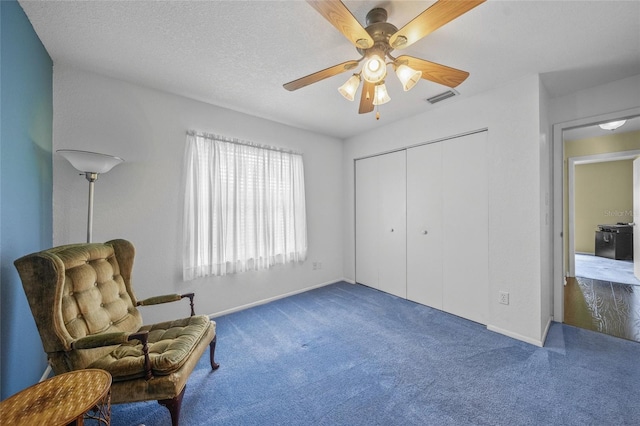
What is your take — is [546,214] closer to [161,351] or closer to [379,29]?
[379,29]

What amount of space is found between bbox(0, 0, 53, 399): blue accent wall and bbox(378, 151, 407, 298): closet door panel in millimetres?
3482

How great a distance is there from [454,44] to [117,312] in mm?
3076

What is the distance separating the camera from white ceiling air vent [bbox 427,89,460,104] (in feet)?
8.50

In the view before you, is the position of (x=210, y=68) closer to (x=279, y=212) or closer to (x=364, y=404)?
(x=279, y=212)

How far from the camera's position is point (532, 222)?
228 cm

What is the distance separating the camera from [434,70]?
1.58 m

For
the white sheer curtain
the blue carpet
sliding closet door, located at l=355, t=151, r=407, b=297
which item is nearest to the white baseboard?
the blue carpet

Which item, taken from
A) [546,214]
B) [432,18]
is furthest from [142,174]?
[546,214]

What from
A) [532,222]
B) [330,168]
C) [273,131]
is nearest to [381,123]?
[330,168]

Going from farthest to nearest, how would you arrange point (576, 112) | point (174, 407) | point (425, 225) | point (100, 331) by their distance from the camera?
point (425, 225), point (576, 112), point (100, 331), point (174, 407)

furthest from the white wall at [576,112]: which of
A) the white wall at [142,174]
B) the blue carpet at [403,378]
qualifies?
the white wall at [142,174]

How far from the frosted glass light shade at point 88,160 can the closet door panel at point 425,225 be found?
3124mm

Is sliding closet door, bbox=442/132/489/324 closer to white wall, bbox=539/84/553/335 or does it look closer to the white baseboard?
white wall, bbox=539/84/553/335

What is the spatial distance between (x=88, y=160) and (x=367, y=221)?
10.7ft
